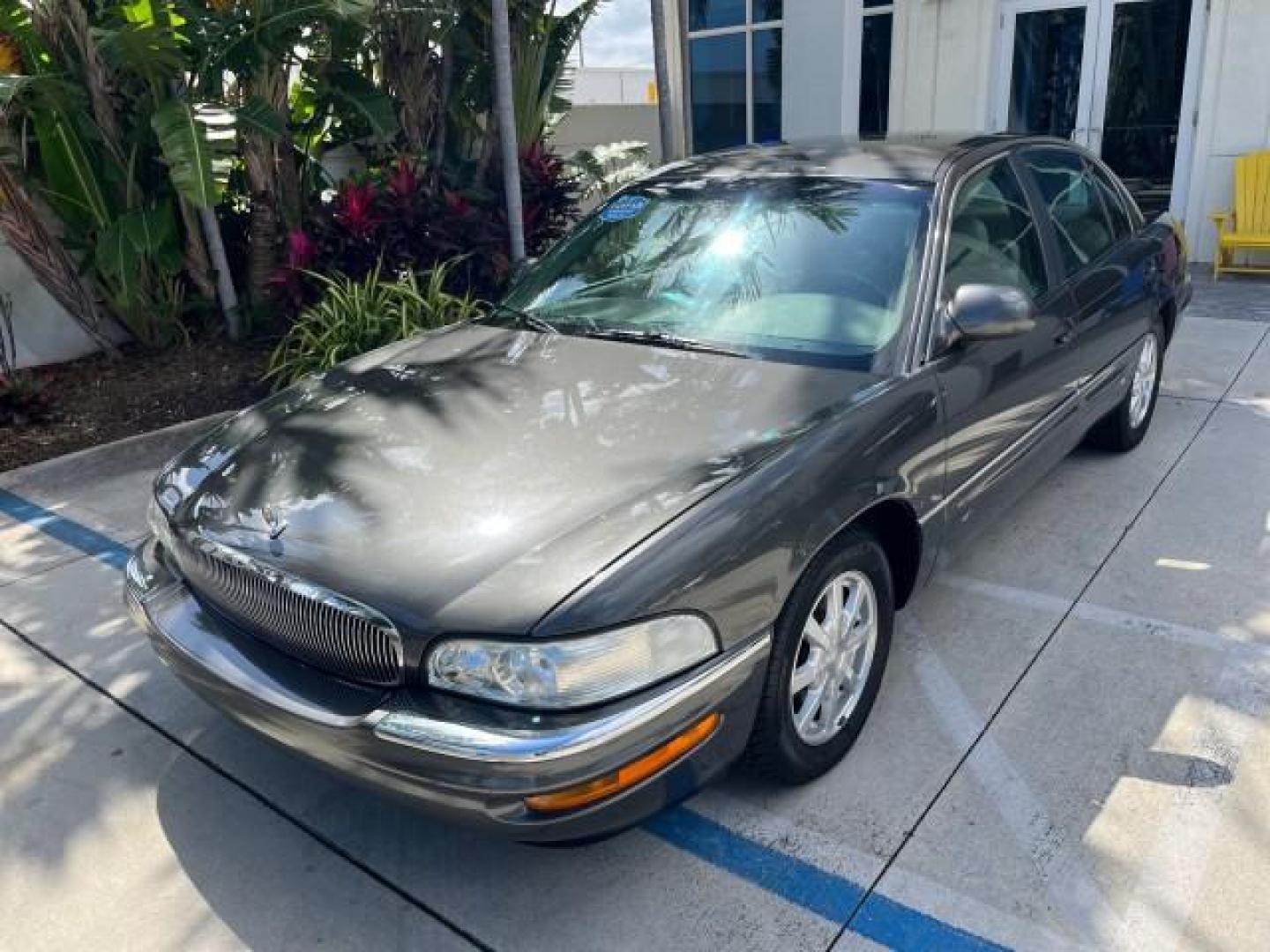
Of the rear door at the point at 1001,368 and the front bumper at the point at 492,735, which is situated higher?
the rear door at the point at 1001,368

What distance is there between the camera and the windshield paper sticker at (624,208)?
3932 millimetres

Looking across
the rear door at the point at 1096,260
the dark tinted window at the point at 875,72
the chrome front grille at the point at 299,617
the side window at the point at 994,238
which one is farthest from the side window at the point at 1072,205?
the dark tinted window at the point at 875,72

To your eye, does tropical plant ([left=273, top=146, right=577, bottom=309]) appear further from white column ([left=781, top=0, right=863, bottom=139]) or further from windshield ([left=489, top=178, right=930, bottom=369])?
white column ([left=781, top=0, right=863, bottom=139])

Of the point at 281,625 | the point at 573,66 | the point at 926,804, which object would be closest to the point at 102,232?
the point at 573,66

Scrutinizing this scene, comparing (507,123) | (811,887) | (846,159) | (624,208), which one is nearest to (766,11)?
(507,123)

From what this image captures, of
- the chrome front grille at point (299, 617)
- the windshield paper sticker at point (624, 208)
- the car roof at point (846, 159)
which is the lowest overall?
the chrome front grille at point (299, 617)

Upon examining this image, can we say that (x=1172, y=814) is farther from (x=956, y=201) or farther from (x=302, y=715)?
(x=302, y=715)

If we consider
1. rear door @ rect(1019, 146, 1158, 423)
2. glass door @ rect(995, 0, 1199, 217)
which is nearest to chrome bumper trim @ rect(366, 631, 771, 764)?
rear door @ rect(1019, 146, 1158, 423)

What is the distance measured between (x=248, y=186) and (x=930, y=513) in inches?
225

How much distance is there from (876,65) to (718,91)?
217 cm

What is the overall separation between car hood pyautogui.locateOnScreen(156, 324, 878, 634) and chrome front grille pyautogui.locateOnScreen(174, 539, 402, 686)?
0.04m

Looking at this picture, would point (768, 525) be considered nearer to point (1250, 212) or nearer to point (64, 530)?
point (64, 530)

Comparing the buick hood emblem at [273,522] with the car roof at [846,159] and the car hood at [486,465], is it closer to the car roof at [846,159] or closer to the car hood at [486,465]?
the car hood at [486,465]

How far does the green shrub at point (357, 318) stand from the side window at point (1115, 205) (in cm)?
355
